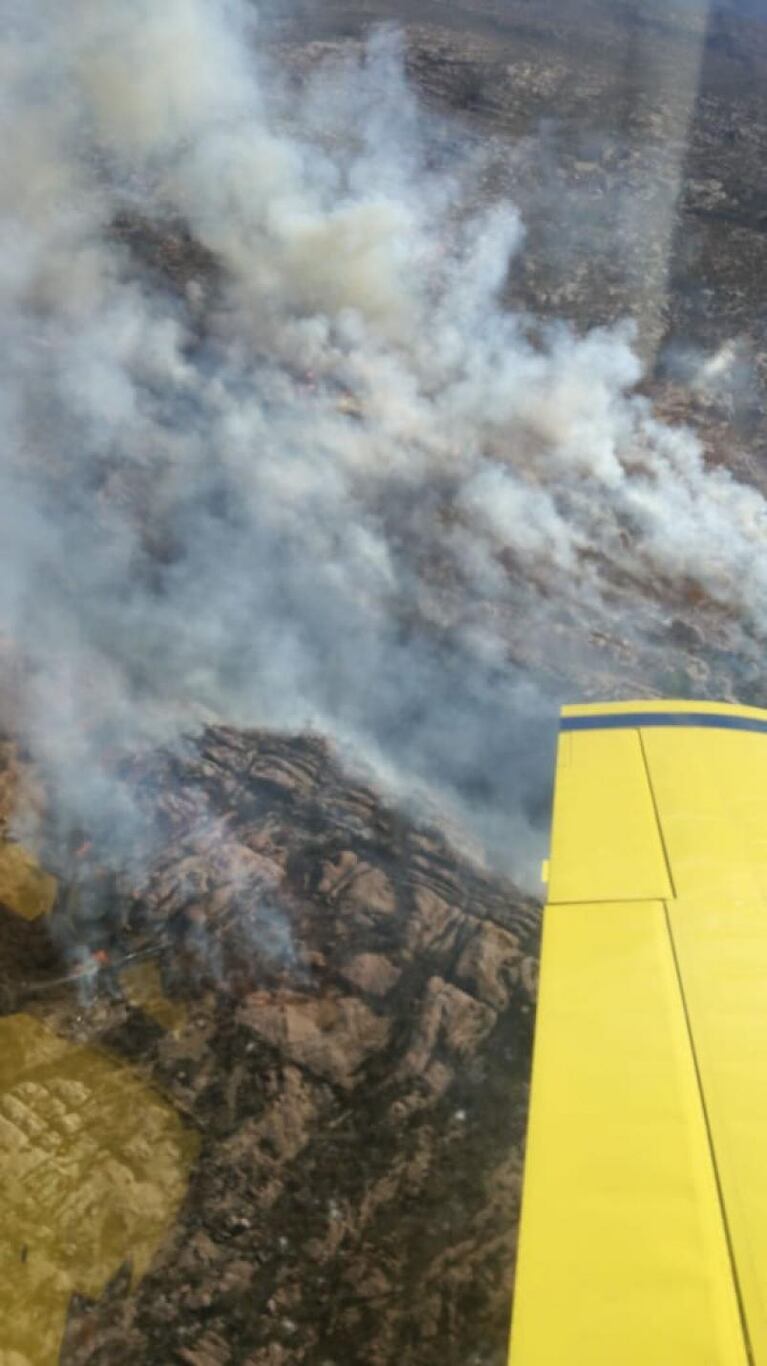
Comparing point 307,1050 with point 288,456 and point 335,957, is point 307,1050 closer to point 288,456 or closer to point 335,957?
point 335,957

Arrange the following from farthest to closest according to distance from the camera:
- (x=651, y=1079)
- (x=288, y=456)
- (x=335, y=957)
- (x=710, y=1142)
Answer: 1. (x=288, y=456)
2. (x=335, y=957)
3. (x=651, y=1079)
4. (x=710, y=1142)

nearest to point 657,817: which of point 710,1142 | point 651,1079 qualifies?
point 651,1079

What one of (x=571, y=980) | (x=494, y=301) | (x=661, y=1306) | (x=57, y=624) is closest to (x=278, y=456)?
(x=57, y=624)

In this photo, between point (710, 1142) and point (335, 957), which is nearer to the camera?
point (710, 1142)

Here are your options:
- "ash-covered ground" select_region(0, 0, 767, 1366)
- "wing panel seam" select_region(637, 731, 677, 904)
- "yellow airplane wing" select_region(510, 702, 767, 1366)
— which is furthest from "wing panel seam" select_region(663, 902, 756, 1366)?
"ash-covered ground" select_region(0, 0, 767, 1366)

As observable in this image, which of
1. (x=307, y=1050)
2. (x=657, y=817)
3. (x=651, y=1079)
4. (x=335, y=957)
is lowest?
(x=651, y=1079)

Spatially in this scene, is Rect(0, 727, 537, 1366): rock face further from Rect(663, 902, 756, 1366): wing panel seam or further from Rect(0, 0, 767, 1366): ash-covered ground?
Rect(663, 902, 756, 1366): wing panel seam
